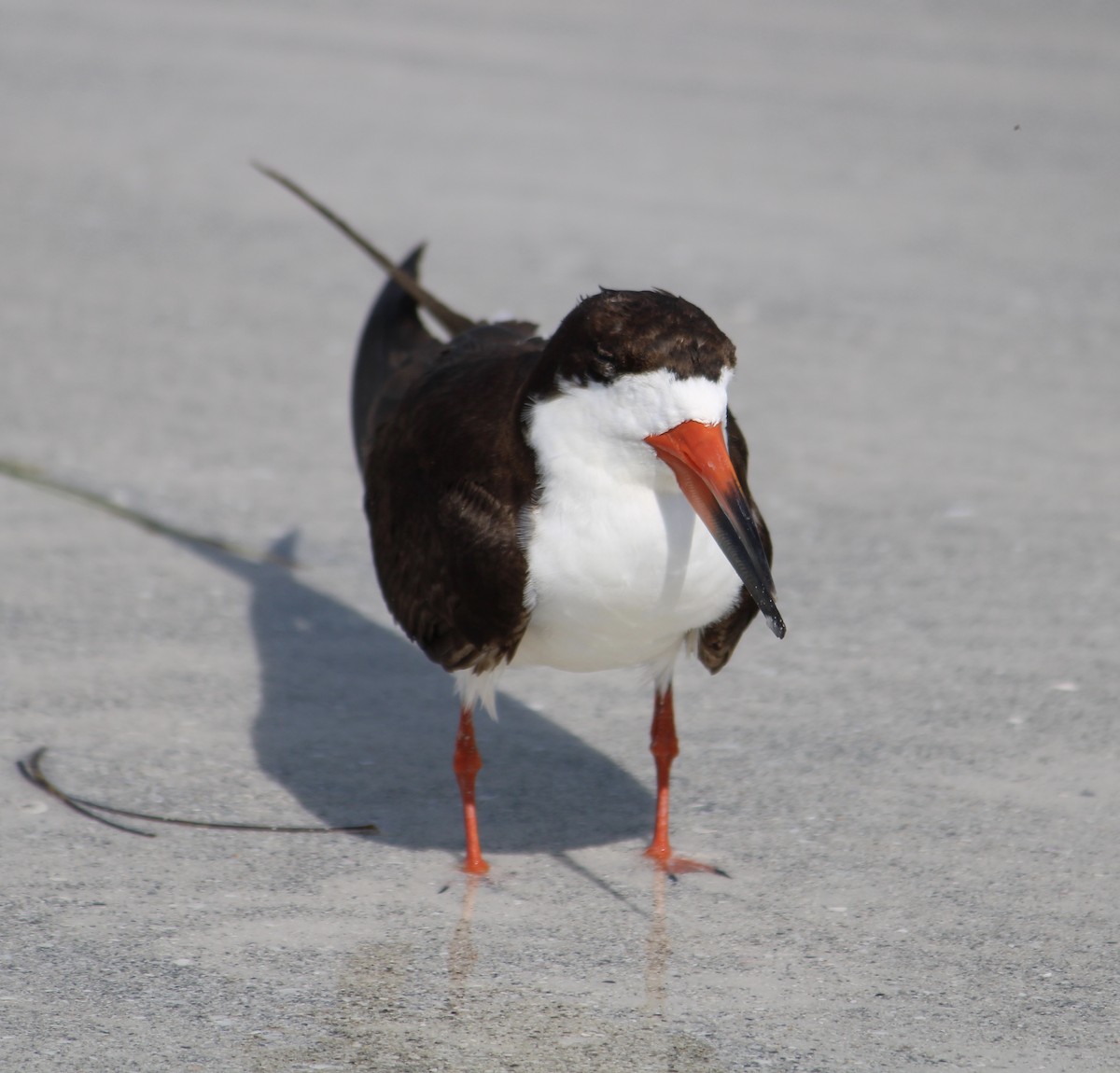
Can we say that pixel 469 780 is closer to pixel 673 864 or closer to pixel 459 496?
pixel 673 864

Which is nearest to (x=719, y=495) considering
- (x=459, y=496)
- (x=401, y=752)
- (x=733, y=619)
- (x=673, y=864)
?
(x=733, y=619)

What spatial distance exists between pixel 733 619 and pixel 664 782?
54cm

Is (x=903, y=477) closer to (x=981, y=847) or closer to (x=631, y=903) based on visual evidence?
(x=981, y=847)

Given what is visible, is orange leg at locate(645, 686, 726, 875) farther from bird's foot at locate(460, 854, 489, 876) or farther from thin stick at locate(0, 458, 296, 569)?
thin stick at locate(0, 458, 296, 569)

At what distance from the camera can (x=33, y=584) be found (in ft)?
17.9

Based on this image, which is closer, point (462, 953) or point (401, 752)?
point (462, 953)

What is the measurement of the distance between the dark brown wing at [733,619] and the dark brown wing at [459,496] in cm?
46

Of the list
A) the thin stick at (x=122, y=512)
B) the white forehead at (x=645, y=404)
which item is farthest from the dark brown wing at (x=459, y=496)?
the thin stick at (x=122, y=512)

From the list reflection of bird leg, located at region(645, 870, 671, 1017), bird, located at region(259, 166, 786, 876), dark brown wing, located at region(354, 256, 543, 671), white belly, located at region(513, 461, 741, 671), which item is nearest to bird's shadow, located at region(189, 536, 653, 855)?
bird, located at region(259, 166, 786, 876)

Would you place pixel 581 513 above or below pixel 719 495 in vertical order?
below

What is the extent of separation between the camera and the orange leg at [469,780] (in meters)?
4.04

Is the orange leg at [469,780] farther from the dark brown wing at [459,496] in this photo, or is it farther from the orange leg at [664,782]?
the orange leg at [664,782]

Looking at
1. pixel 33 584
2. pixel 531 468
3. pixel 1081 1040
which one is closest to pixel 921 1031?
pixel 1081 1040

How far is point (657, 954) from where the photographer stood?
3674 mm
